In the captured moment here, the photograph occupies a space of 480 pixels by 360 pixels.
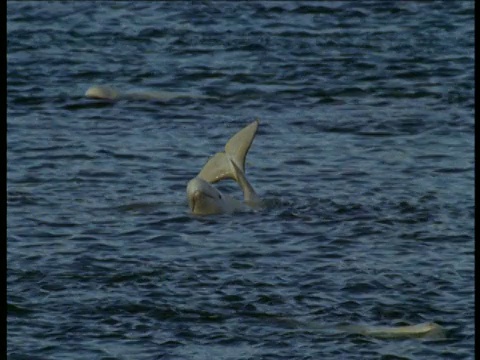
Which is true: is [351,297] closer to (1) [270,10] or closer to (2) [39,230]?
(2) [39,230]

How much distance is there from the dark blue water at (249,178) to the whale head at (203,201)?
0.20 meters

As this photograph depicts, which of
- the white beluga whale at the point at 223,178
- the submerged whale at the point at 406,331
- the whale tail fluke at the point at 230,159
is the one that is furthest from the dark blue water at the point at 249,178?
the whale tail fluke at the point at 230,159

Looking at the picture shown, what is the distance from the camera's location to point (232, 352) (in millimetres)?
13266

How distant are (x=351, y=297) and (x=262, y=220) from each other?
306 centimetres

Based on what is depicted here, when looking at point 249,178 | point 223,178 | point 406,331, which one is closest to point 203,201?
point 223,178

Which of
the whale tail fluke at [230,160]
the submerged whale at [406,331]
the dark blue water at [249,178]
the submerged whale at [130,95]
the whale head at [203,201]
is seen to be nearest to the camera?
the submerged whale at [406,331]

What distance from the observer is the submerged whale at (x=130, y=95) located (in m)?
23.4

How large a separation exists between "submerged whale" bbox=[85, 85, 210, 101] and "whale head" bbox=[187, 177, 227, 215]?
5513mm

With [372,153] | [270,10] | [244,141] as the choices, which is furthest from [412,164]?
[270,10]

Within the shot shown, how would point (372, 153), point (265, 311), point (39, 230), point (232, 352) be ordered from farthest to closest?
point (372, 153) → point (39, 230) → point (265, 311) → point (232, 352)

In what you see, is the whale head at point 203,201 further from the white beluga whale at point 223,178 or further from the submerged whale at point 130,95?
the submerged whale at point 130,95

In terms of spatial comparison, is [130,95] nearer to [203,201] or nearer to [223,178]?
[223,178]

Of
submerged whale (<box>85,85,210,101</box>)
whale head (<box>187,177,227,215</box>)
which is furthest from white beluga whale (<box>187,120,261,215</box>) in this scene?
submerged whale (<box>85,85,210,101</box>)

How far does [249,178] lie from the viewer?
19.5 meters
